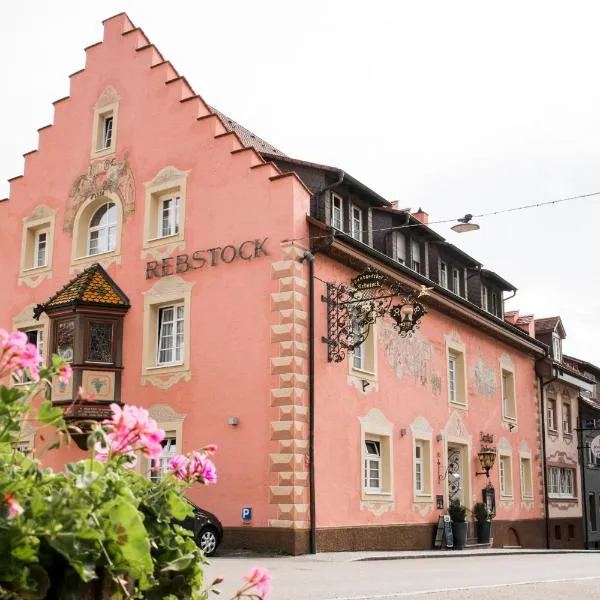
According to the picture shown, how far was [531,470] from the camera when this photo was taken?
32.5m

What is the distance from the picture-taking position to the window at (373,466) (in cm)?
2134

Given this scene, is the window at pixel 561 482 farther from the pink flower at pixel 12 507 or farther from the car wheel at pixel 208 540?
the pink flower at pixel 12 507

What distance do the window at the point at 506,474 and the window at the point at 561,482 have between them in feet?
14.5

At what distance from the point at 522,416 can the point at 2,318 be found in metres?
Result: 18.3

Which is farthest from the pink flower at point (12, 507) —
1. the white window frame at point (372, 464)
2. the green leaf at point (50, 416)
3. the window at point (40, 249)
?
the window at point (40, 249)

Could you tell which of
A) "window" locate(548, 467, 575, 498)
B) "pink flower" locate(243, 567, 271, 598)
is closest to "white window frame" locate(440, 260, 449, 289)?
"window" locate(548, 467, 575, 498)

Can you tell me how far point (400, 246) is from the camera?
84.1 feet

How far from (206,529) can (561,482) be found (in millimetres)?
22322

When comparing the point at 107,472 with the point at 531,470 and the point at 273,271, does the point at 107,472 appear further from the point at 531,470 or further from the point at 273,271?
the point at 531,470

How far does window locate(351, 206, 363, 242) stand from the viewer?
74.9 feet

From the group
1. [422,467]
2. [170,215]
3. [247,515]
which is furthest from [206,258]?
[422,467]

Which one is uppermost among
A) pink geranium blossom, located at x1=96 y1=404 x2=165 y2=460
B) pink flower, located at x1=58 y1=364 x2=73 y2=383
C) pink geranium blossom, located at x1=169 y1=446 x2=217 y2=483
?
pink flower, located at x1=58 y1=364 x2=73 y2=383

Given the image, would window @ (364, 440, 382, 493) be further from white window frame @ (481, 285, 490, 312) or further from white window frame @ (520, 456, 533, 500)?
white window frame @ (520, 456, 533, 500)

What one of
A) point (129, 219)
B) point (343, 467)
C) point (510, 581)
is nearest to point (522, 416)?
point (343, 467)
